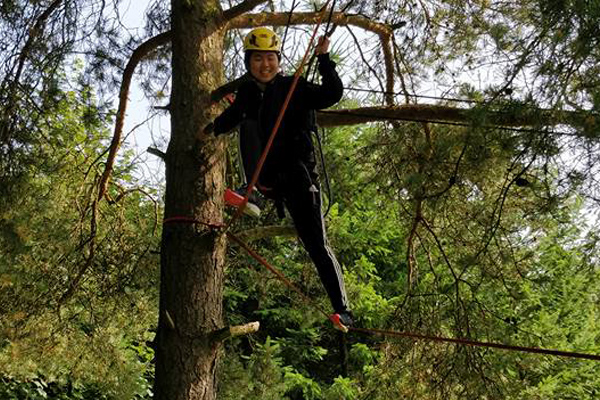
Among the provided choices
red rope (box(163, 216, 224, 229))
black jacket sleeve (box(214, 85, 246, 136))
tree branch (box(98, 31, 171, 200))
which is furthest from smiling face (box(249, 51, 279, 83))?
tree branch (box(98, 31, 171, 200))

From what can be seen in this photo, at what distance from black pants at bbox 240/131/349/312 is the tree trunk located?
2.16 ft

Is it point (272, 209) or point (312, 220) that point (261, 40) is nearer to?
point (312, 220)

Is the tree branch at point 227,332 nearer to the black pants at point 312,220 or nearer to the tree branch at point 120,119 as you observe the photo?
the black pants at point 312,220

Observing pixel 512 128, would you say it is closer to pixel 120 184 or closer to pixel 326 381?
pixel 120 184

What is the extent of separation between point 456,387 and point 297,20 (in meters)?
2.85

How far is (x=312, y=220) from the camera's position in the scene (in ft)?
11.2

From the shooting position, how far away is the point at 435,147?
4965 millimetres

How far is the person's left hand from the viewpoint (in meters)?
3.13

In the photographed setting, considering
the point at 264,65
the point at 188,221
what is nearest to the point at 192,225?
the point at 188,221

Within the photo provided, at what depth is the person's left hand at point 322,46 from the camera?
3.13m

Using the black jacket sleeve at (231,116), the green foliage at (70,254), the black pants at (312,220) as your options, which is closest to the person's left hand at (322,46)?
the black pants at (312,220)

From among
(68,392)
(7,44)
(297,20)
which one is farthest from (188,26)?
(68,392)

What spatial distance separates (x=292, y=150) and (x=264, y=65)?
Answer: 451 mm

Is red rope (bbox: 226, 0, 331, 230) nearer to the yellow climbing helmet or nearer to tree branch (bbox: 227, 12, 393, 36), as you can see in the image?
the yellow climbing helmet
